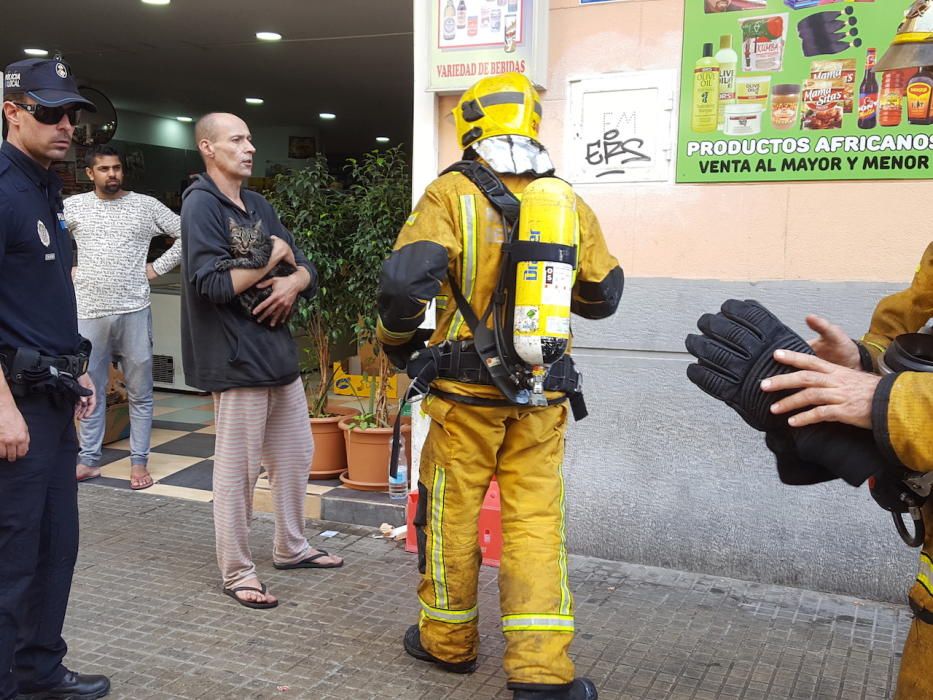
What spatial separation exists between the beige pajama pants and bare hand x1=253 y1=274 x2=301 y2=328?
0.32 m

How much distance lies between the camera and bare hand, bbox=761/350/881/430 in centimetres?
174

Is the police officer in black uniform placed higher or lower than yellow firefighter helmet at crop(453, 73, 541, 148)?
lower

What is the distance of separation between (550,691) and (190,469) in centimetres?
377

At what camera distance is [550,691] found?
10.3ft

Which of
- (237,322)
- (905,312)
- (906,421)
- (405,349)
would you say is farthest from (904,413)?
(237,322)

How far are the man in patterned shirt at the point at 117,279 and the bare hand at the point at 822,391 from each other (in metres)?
4.66

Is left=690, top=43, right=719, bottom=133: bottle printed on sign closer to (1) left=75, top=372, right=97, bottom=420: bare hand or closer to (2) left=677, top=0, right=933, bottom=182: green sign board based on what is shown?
(2) left=677, top=0, right=933, bottom=182: green sign board

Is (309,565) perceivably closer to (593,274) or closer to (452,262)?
(452,262)

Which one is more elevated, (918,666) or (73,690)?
(918,666)

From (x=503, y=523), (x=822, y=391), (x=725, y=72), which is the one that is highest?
(x=725, y=72)

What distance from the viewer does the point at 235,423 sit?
13.5 feet

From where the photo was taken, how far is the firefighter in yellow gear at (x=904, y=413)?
1704 mm

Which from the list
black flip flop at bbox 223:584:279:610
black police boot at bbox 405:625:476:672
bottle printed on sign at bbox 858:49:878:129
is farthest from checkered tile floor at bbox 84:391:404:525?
bottle printed on sign at bbox 858:49:878:129

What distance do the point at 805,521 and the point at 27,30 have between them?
8656 millimetres
